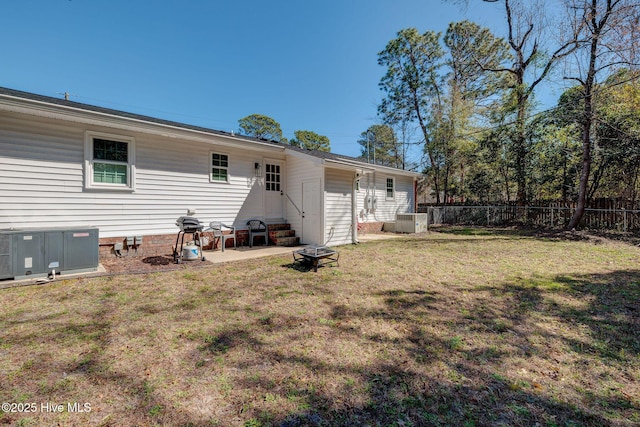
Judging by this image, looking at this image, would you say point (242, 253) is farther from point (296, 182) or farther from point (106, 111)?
point (106, 111)

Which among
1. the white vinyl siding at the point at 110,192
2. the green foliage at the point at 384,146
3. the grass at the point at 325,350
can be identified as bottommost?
the grass at the point at 325,350

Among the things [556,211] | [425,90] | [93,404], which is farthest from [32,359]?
[425,90]

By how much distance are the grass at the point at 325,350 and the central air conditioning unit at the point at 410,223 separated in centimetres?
784

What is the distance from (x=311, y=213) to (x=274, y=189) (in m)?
Result: 1.84

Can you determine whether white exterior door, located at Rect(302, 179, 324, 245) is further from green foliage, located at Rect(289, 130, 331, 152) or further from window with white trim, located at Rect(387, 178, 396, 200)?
green foliage, located at Rect(289, 130, 331, 152)

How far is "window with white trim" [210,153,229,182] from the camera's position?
319 inches

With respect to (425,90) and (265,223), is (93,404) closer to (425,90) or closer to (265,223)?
(265,223)

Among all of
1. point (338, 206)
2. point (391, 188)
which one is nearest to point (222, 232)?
point (338, 206)

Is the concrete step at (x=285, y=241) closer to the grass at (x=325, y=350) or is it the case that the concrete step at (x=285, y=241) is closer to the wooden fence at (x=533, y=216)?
the grass at (x=325, y=350)

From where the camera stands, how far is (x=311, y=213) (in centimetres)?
870

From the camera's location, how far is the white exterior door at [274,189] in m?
9.26

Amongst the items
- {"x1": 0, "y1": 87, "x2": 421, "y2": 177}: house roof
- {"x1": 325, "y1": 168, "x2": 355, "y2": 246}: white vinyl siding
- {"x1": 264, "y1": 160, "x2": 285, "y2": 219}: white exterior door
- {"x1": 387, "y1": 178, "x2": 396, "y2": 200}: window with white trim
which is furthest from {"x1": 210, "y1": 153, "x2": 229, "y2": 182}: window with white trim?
{"x1": 387, "y1": 178, "x2": 396, "y2": 200}: window with white trim

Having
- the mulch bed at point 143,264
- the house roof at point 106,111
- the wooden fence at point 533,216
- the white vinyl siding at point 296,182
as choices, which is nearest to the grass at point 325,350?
the mulch bed at point 143,264

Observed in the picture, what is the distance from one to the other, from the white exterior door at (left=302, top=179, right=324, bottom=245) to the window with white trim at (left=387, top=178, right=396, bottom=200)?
640 cm
